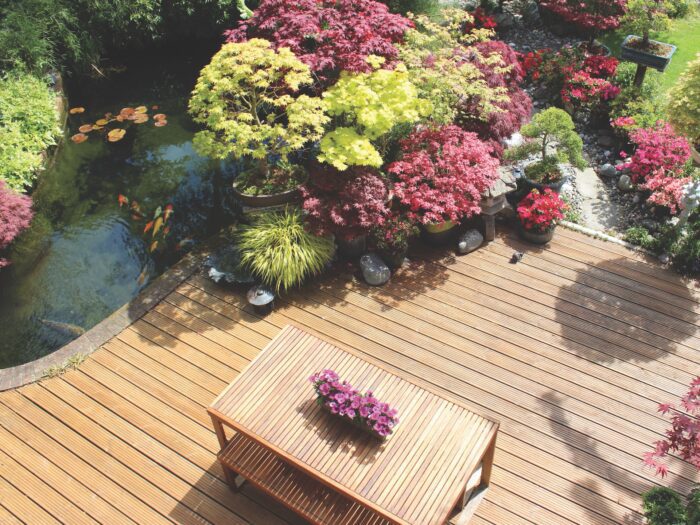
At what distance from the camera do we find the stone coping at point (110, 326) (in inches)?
213

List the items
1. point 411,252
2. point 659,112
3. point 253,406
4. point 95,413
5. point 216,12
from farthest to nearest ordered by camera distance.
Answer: point 216,12, point 659,112, point 411,252, point 95,413, point 253,406

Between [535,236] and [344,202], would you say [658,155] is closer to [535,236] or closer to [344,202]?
[535,236]

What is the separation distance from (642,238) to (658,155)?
46.0 inches

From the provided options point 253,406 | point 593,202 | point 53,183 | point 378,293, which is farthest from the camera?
point 53,183

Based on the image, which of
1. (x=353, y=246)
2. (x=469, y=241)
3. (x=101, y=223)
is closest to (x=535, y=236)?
(x=469, y=241)

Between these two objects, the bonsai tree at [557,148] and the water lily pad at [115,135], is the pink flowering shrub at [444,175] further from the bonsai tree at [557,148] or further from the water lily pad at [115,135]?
the water lily pad at [115,135]

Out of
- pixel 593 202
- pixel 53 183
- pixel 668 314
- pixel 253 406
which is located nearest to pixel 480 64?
pixel 593 202

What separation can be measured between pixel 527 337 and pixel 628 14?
5328mm

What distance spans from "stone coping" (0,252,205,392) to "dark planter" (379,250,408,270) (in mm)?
2189

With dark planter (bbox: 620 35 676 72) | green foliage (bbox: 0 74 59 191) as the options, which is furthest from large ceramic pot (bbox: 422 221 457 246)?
green foliage (bbox: 0 74 59 191)

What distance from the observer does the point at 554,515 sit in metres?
4.32

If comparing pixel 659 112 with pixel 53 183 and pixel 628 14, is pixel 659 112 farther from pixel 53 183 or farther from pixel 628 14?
pixel 53 183

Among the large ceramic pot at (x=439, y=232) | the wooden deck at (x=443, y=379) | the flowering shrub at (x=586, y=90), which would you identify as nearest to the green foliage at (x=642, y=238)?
the wooden deck at (x=443, y=379)

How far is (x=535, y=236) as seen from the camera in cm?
658
